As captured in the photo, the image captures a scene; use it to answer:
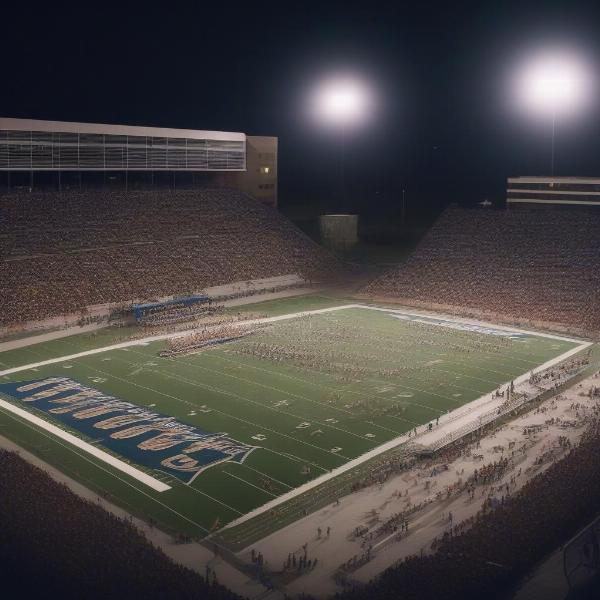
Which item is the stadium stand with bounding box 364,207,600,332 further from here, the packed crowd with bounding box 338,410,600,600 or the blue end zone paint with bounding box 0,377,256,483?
the blue end zone paint with bounding box 0,377,256,483

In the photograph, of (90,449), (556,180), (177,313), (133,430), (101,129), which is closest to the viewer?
(90,449)

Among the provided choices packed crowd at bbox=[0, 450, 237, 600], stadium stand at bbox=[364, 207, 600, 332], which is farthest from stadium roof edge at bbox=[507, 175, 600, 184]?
packed crowd at bbox=[0, 450, 237, 600]

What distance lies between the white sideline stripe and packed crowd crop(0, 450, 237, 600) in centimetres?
A: 188

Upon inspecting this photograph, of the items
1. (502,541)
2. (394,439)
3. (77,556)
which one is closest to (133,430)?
(394,439)

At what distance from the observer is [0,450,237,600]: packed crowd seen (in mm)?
11398

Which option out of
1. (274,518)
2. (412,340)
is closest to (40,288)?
(412,340)

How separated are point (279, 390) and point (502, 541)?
35.0ft

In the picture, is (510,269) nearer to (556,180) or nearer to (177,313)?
(556,180)

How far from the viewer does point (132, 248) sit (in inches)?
1505

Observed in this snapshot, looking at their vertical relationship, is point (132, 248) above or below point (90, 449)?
above

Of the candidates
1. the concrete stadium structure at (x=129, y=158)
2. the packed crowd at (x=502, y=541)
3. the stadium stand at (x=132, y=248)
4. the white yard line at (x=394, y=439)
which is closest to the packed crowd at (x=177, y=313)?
the white yard line at (x=394, y=439)

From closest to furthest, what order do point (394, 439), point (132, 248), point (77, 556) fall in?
point (77, 556) → point (394, 439) → point (132, 248)

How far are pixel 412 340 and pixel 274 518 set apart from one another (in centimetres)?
1512

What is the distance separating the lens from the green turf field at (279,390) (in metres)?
16.4
